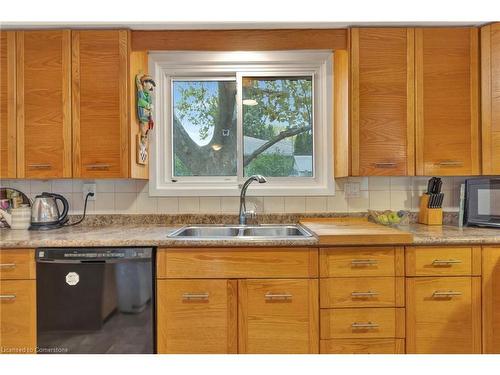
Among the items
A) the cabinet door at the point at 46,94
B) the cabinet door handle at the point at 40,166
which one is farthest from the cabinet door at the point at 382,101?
the cabinet door handle at the point at 40,166

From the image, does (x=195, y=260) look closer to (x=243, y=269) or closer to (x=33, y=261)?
(x=243, y=269)

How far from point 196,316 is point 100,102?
1367 mm

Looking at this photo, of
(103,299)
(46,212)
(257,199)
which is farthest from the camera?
(257,199)

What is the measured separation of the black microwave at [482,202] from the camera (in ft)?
7.00

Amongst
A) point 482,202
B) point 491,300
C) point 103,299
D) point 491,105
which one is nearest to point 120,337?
point 103,299

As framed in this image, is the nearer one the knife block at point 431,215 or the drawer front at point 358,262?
the drawer front at point 358,262

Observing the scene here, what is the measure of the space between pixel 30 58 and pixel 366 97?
204 centimetres

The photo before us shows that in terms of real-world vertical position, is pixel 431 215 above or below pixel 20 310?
above

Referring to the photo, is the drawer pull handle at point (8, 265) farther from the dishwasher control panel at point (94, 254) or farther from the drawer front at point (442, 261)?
the drawer front at point (442, 261)

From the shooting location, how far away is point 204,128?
258 cm

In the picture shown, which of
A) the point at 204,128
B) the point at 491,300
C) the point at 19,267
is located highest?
the point at 204,128

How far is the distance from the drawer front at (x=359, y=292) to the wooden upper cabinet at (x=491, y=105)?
1.01 metres

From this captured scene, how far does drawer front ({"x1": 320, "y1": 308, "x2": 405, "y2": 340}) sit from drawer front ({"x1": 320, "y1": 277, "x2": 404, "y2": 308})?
3cm

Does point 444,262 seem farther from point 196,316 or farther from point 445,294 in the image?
point 196,316
